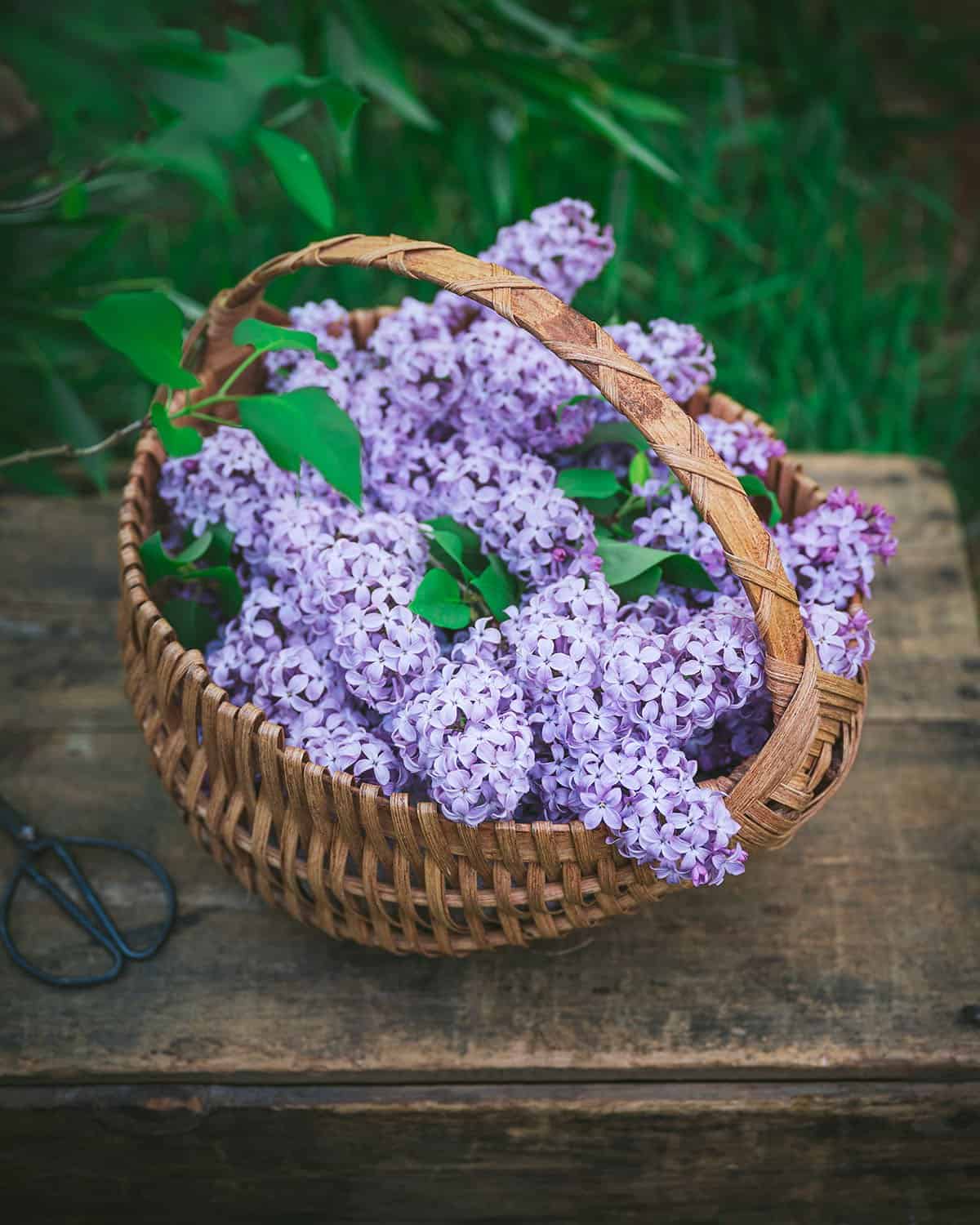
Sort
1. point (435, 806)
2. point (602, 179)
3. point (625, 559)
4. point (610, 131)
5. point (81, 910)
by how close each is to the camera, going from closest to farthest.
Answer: point (435, 806) → point (625, 559) → point (81, 910) → point (610, 131) → point (602, 179)

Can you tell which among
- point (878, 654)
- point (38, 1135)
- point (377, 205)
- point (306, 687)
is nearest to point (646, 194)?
point (377, 205)

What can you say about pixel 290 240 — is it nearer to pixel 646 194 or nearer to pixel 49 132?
pixel 49 132

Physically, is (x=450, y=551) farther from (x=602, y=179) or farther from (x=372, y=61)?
(x=602, y=179)

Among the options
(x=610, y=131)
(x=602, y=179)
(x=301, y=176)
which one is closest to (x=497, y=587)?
(x=301, y=176)

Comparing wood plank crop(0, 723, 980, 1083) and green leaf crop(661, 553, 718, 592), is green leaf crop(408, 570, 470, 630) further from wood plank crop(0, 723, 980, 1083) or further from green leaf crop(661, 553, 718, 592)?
wood plank crop(0, 723, 980, 1083)

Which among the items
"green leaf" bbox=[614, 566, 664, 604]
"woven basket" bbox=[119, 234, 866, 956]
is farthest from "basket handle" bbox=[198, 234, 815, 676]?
"green leaf" bbox=[614, 566, 664, 604]

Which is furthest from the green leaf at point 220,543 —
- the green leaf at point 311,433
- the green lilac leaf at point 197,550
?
the green leaf at point 311,433
